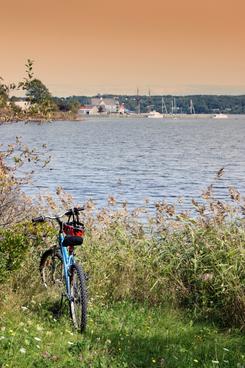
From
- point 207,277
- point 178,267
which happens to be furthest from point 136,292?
point 207,277

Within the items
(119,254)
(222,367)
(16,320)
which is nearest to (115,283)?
(119,254)

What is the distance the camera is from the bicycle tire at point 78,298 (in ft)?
27.2

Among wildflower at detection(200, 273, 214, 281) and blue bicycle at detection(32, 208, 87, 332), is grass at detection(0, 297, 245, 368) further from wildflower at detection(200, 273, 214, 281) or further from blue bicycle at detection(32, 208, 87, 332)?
wildflower at detection(200, 273, 214, 281)

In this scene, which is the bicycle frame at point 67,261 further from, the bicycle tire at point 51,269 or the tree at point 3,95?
the tree at point 3,95

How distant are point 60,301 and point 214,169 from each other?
4206 centimetres

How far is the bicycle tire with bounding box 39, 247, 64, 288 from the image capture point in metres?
9.75

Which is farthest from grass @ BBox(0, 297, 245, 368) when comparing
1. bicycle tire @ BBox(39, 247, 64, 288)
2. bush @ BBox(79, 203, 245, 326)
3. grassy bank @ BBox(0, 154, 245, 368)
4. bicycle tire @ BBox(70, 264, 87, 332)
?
bicycle tire @ BBox(39, 247, 64, 288)

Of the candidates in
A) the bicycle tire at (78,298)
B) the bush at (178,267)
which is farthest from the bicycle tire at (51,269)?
the bicycle tire at (78,298)

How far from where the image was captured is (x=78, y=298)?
28.1 feet

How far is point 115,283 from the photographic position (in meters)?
10.4

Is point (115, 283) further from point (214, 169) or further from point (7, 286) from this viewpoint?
point (214, 169)

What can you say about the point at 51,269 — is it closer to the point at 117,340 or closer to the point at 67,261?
the point at 67,261

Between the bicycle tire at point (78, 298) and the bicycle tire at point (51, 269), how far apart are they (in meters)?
1.07

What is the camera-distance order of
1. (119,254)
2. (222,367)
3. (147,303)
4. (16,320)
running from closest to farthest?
1. (222,367)
2. (16,320)
3. (147,303)
4. (119,254)
